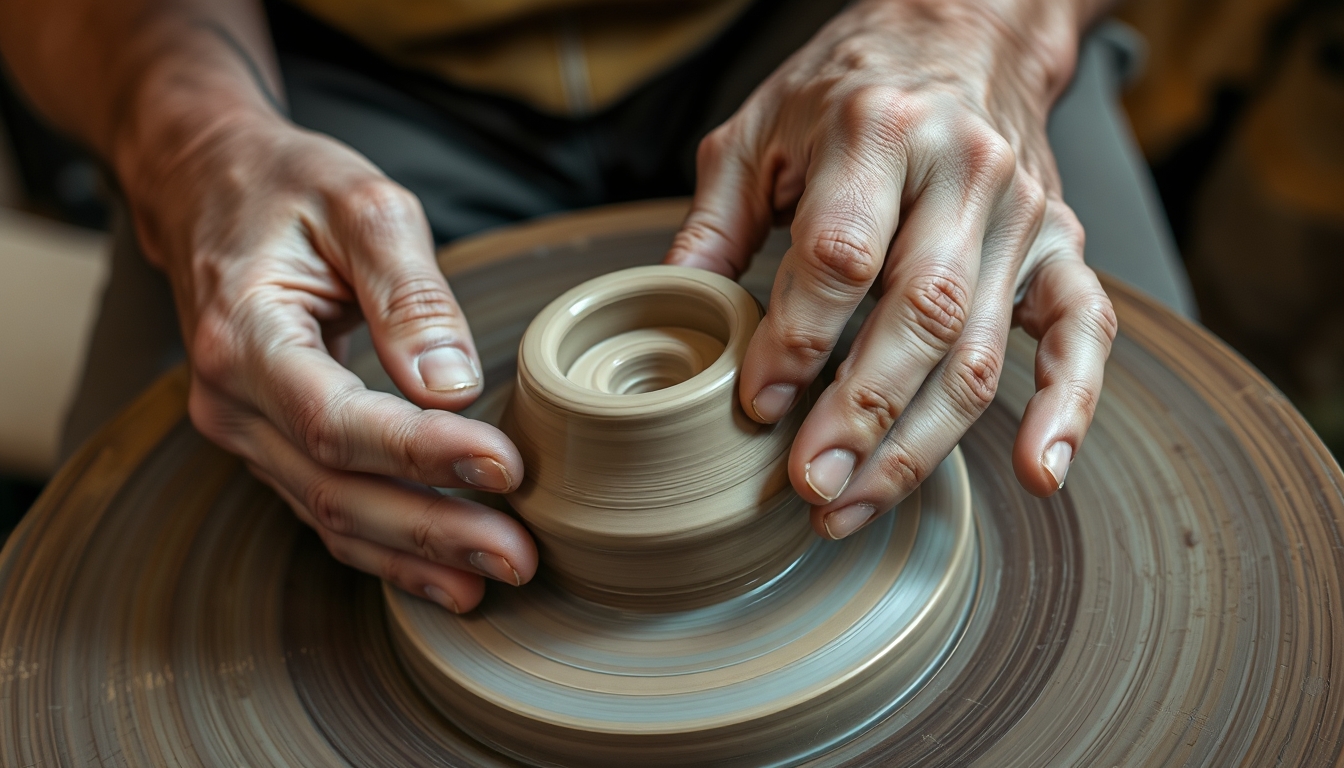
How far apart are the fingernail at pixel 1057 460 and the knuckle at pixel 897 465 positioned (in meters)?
0.10

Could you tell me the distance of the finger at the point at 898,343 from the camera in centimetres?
87

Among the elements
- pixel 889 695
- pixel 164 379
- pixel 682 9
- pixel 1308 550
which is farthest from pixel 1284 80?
pixel 164 379

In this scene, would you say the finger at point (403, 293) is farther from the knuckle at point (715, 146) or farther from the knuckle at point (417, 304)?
the knuckle at point (715, 146)

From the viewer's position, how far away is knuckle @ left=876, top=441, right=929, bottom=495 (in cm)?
90

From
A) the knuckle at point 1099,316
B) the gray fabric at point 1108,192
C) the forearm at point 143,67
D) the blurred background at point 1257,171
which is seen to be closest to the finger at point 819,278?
the knuckle at point 1099,316

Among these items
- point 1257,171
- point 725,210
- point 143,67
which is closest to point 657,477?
point 725,210

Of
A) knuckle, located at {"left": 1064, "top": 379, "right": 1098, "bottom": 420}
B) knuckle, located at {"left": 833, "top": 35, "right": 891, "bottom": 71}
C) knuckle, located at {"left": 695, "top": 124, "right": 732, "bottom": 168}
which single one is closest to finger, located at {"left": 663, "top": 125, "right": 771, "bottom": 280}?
knuckle, located at {"left": 695, "top": 124, "right": 732, "bottom": 168}

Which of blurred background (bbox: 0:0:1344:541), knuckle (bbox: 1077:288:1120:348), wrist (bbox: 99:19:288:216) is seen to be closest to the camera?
knuckle (bbox: 1077:288:1120:348)

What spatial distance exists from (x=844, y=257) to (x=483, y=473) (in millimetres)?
354

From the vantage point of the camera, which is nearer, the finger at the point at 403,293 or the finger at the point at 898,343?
the finger at the point at 898,343

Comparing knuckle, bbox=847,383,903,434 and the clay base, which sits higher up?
knuckle, bbox=847,383,903,434

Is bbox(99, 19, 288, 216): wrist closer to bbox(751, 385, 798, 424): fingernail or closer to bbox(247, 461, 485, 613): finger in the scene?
bbox(247, 461, 485, 613): finger

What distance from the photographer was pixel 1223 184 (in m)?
2.80

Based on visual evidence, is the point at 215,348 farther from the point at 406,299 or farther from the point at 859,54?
the point at 859,54
